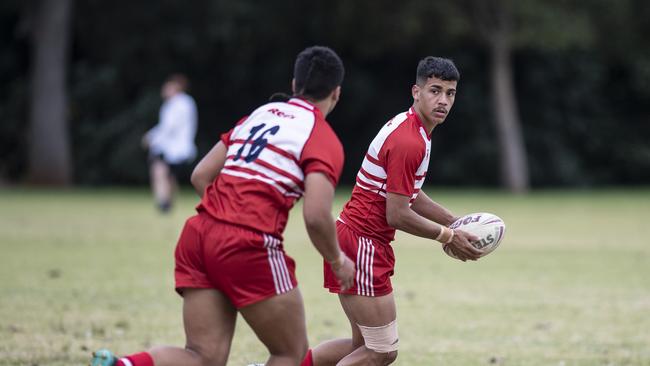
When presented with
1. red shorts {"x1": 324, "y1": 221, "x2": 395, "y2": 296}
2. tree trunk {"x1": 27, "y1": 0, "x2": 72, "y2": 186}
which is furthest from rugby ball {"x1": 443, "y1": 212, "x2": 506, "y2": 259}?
tree trunk {"x1": 27, "y1": 0, "x2": 72, "y2": 186}

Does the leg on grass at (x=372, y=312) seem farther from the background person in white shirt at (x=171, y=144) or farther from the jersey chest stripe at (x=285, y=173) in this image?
the background person in white shirt at (x=171, y=144)

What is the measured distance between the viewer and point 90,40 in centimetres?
3847

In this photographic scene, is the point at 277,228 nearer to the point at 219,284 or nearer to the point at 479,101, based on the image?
the point at 219,284

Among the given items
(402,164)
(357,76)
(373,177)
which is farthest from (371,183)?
(357,76)

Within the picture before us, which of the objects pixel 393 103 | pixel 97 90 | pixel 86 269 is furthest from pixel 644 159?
pixel 86 269

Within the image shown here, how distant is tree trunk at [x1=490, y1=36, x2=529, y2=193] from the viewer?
A: 34.8 metres

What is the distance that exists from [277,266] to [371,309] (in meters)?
0.93

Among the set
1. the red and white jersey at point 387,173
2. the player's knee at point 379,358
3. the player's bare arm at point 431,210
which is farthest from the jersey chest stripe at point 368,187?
the player's knee at point 379,358

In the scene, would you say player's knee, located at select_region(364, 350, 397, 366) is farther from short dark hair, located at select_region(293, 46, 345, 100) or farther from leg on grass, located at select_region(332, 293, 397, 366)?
short dark hair, located at select_region(293, 46, 345, 100)

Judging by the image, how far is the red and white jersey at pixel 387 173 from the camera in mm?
5547

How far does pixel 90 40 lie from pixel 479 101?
1477 cm

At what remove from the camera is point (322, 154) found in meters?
4.79

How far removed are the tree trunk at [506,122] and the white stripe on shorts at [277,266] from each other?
3023cm

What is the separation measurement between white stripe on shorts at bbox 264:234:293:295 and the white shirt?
1451 centimetres
